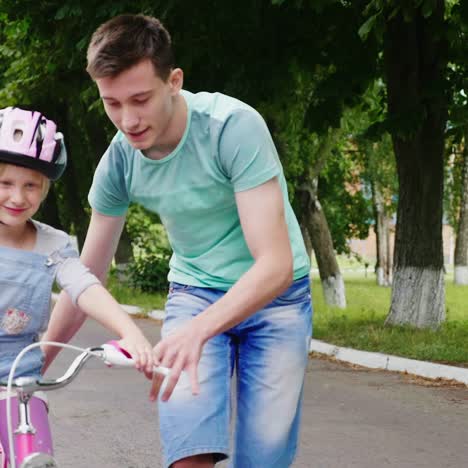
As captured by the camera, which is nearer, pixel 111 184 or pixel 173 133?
pixel 173 133

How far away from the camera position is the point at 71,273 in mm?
2955

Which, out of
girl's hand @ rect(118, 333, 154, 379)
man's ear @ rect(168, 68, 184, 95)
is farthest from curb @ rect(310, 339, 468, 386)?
girl's hand @ rect(118, 333, 154, 379)

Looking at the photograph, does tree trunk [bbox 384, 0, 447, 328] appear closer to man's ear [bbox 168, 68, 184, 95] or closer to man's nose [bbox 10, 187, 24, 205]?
man's ear [bbox 168, 68, 184, 95]

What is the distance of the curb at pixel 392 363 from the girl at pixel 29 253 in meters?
6.69

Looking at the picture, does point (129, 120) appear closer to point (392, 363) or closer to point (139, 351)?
point (139, 351)

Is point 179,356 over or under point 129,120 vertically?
under

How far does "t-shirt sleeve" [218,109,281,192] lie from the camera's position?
315cm

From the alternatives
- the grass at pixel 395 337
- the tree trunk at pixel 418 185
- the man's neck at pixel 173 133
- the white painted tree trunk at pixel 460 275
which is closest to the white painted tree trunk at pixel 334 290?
the grass at pixel 395 337

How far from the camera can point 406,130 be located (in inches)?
465

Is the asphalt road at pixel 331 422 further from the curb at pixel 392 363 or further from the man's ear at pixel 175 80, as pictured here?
the man's ear at pixel 175 80

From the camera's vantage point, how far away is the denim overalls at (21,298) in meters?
2.99

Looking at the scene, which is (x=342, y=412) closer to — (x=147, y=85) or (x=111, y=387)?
(x=111, y=387)

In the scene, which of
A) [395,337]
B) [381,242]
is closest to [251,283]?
[395,337]

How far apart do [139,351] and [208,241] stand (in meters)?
1.01
